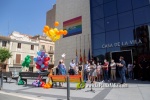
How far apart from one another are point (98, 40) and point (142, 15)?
17.6ft

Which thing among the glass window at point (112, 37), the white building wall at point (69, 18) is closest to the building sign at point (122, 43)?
the glass window at point (112, 37)

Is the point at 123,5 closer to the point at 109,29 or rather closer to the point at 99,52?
the point at 109,29

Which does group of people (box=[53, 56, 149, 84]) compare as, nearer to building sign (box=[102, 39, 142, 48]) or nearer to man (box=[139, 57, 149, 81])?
man (box=[139, 57, 149, 81])

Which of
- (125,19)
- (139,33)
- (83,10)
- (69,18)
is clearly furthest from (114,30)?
(69,18)

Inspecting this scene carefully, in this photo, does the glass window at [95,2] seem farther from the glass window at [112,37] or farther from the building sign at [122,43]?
the building sign at [122,43]

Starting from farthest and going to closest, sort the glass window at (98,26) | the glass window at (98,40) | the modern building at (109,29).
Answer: the glass window at (98,26)
the glass window at (98,40)
the modern building at (109,29)

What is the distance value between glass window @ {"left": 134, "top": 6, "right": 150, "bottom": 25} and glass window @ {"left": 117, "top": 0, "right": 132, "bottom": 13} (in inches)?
39.9

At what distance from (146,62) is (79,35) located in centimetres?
1075

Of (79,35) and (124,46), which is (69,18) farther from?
(124,46)

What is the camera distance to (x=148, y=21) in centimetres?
1483

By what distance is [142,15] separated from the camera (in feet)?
50.3

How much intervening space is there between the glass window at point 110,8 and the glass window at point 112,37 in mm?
2277

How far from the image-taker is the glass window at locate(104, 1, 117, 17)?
1742 centimetres

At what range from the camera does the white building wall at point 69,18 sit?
829 inches
